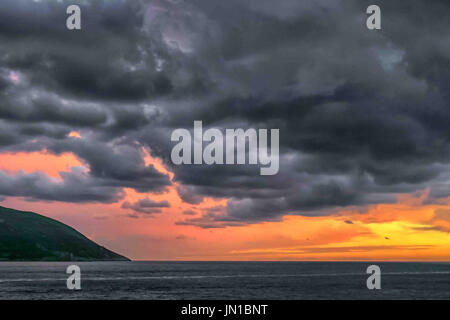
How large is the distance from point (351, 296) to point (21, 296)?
238 feet
